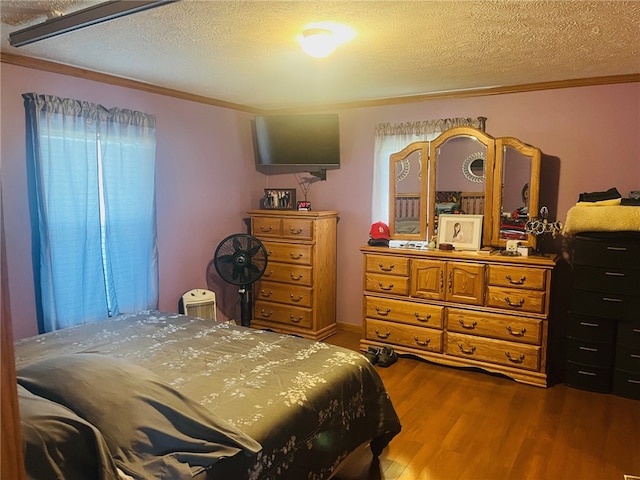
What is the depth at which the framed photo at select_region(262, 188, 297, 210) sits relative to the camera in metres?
4.77

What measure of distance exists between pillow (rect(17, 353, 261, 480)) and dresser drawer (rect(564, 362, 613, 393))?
268 cm

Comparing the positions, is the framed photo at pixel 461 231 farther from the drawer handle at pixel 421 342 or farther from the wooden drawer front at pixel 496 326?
the drawer handle at pixel 421 342

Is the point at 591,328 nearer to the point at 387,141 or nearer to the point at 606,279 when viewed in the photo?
the point at 606,279

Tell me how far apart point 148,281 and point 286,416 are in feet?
7.58

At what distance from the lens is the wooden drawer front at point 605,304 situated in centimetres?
321

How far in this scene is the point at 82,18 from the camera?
208 cm

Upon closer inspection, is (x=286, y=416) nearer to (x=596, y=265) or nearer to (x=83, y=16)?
(x=83, y=16)

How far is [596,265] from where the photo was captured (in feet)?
10.8

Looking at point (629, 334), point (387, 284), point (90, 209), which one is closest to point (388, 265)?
point (387, 284)

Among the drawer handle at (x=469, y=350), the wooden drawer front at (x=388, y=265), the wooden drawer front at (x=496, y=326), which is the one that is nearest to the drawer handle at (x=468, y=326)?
the wooden drawer front at (x=496, y=326)

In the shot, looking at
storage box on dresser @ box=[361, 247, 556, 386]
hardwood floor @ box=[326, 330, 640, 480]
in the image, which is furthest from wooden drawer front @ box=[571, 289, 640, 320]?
hardwood floor @ box=[326, 330, 640, 480]

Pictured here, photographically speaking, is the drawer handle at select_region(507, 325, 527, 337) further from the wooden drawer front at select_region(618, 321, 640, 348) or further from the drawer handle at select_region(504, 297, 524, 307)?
the wooden drawer front at select_region(618, 321, 640, 348)

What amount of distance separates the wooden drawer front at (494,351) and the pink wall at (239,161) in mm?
1147

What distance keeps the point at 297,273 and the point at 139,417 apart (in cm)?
299
